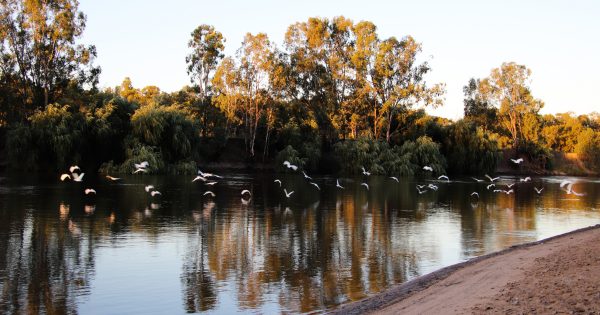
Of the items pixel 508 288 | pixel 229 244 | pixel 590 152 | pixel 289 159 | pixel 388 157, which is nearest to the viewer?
pixel 508 288

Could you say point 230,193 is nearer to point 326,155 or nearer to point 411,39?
point 326,155

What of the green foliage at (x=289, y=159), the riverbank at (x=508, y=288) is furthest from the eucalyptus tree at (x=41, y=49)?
the riverbank at (x=508, y=288)

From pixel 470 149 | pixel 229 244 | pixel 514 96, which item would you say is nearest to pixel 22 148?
pixel 229 244

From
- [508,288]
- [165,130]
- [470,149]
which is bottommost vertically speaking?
[508,288]

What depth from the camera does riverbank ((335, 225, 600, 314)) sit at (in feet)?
30.3

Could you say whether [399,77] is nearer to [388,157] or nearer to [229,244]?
[388,157]

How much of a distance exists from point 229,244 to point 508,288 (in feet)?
35.9

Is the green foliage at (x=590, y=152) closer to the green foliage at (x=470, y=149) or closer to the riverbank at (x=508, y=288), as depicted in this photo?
the green foliage at (x=470, y=149)

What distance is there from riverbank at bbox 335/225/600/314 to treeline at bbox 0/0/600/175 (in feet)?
156

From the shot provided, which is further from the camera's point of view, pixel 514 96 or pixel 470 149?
pixel 514 96

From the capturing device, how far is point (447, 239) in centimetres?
2230

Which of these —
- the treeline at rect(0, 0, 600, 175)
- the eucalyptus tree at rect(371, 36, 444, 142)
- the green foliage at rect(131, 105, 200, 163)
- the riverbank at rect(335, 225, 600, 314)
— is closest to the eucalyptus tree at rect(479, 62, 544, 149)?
the treeline at rect(0, 0, 600, 175)

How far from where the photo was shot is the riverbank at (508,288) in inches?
364

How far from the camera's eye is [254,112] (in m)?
80.3
